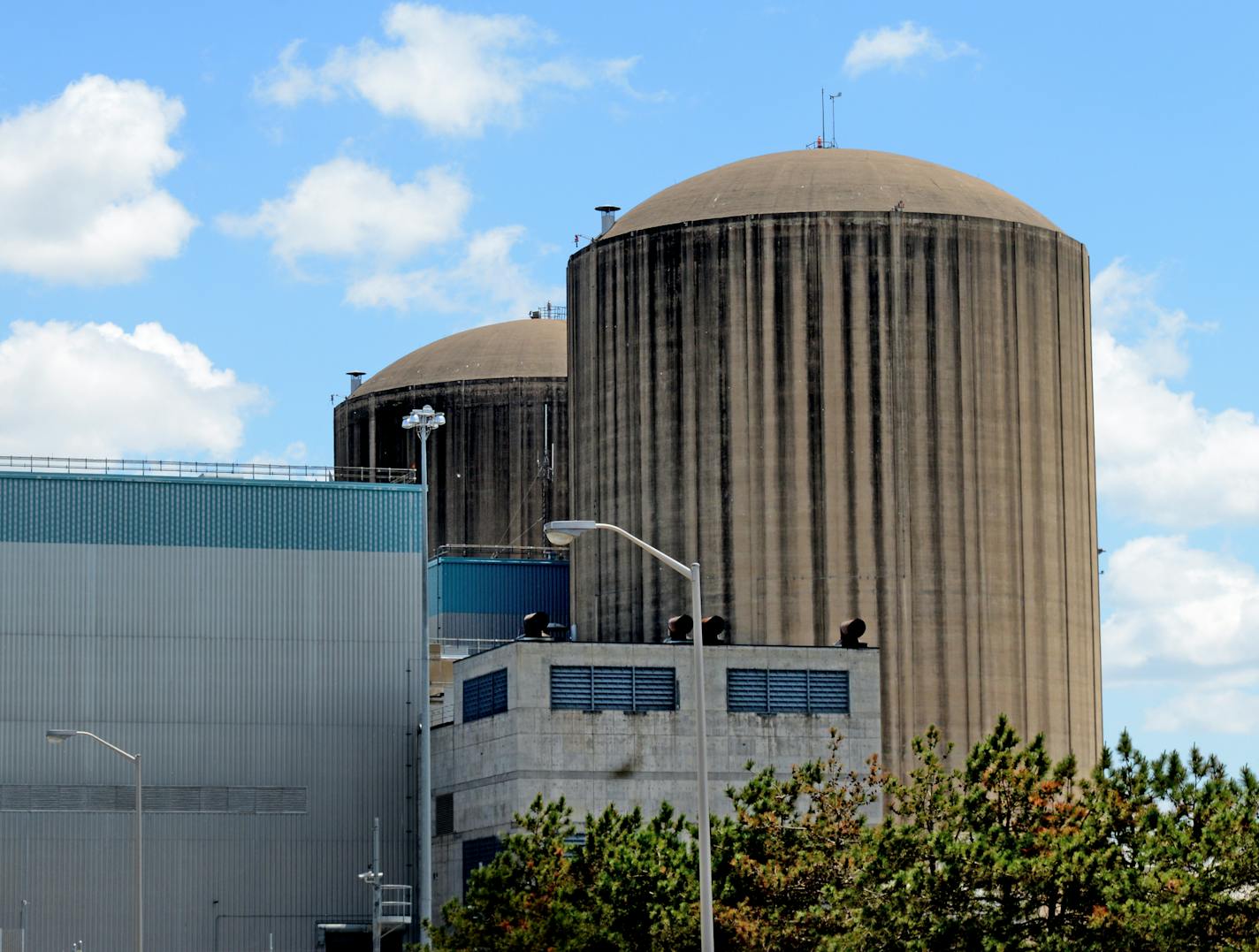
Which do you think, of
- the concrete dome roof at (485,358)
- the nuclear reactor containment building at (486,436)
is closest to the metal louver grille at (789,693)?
the nuclear reactor containment building at (486,436)

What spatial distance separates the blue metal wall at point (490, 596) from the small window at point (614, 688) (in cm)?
1710

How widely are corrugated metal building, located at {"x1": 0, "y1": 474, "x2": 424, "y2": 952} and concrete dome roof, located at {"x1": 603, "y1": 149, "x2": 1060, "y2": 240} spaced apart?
46.0ft

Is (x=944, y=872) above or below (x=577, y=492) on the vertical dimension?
below

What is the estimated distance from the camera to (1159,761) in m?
43.2

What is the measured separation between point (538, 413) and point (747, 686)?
96.4ft

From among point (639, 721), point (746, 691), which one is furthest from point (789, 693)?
point (639, 721)

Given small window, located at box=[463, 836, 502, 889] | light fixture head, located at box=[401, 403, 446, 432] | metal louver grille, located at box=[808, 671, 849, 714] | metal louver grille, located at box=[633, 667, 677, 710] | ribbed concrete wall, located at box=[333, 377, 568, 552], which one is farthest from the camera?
ribbed concrete wall, located at box=[333, 377, 568, 552]

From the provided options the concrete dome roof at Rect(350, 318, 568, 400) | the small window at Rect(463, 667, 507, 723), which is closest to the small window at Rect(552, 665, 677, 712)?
the small window at Rect(463, 667, 507, 723)

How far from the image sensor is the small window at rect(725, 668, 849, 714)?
68188 millimetres

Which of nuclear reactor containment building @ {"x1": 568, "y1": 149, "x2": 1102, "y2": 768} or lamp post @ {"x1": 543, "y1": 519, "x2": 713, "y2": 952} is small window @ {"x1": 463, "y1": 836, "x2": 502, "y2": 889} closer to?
nuclear reactor containment building @ {"x1": 568, "y1": 149, "x2": 1102, "y2": 768}

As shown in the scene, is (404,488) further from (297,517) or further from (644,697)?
(644,697)

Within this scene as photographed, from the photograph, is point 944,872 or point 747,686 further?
point 747,686

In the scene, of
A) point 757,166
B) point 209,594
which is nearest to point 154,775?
point 209,594

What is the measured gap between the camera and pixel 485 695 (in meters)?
69.5
